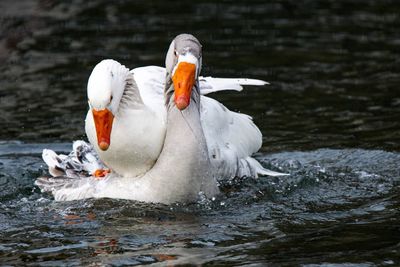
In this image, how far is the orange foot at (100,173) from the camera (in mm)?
10158

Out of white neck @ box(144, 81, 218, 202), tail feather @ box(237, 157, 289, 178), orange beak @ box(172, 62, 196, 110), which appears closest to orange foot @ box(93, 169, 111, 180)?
white neck @ box(144, 81, 218, 202)

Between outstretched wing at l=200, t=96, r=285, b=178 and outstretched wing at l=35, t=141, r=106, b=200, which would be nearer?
outstretched wing at l=35, t=141, r=106, b=200

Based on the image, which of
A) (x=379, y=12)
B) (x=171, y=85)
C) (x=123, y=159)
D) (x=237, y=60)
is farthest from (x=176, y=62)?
(x=379, y=12)

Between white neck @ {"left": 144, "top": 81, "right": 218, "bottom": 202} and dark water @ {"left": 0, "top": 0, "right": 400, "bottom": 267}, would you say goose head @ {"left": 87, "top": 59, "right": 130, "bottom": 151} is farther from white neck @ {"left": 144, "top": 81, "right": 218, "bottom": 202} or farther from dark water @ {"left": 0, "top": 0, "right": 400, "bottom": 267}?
dark water @ {"left": 0, "top": 0, "right": 400, "bottom": 267}

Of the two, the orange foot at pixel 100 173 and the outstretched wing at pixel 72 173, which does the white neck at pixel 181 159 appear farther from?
the outstretched wing at pixel 72 173

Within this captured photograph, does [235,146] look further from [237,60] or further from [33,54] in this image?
[33,54]

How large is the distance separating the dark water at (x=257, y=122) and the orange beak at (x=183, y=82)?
110cm

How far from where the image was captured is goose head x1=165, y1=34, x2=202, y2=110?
357 inches

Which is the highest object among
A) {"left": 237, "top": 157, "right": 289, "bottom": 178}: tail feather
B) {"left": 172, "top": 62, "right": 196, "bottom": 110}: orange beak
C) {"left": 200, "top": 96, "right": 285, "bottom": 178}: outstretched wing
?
{"left": 172, "top": 62, "right": 196, "bottom": 110}: orange beak

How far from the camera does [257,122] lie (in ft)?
43.5

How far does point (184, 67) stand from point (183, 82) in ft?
0.50

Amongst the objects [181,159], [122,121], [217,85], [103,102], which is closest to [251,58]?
[217,85]

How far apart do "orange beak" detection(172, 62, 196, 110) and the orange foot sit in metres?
1.49

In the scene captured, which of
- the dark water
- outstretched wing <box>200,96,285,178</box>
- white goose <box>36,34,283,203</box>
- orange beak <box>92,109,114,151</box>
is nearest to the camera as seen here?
the dark water
